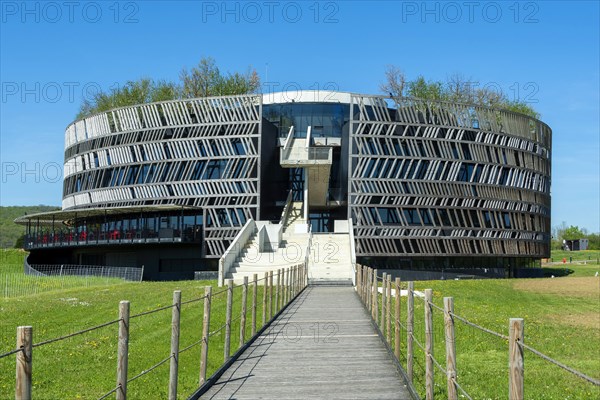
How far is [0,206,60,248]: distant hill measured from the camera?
140325mm

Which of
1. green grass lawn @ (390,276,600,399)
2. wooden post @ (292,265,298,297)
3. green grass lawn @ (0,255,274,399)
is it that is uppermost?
wooden post @ (292,265,298,297)

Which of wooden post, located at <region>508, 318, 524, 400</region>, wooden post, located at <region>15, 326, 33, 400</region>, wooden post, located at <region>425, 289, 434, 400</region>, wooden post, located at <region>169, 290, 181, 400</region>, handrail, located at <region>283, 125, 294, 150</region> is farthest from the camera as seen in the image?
handrail, located at <region>283, 125, 294, 150</region>

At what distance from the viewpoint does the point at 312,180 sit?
201 ft

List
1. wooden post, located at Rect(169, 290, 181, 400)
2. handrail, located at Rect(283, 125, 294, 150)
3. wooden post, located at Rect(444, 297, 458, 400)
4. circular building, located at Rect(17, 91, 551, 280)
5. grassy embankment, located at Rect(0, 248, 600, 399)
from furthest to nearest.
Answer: handrail, located at Rect(283, 125, 294, 150)
circular building, located at Rect(17, 91, 551, 280)
grassy embankment, located at Rect(0, 248, 600, 399)
wooden post, located at Rect(169, 290, 181, 400)
wooden post, located at Rect(444, 297, 458, 400)

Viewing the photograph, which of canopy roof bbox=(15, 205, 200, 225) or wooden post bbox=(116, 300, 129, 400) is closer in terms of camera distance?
wooden post bbox=(116, 300, 129, 400)

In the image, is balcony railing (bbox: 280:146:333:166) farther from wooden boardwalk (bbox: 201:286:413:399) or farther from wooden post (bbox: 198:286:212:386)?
wooden post (bbox: 198:286:212:386)

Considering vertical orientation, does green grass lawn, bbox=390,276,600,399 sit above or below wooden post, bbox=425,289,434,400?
below

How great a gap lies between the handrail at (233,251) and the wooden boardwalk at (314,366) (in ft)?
59.3

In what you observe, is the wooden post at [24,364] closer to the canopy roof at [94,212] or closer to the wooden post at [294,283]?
the wooden post at [294,283]

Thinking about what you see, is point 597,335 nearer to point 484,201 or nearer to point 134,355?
point 134,355

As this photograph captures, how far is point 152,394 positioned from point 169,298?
1596 centimetres

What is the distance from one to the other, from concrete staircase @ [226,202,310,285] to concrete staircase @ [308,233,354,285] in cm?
85

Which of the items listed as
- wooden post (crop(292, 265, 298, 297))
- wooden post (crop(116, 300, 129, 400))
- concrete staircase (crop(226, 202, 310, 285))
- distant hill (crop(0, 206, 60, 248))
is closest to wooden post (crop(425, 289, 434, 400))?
wooden post (crop(116, 300, 129, 400))

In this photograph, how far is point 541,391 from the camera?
1252 centimetres
